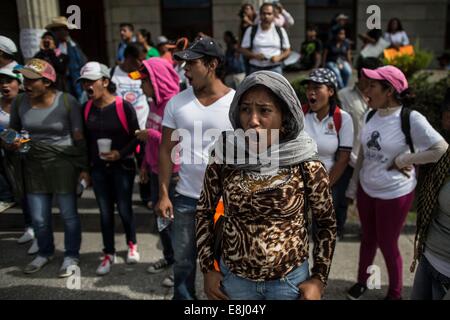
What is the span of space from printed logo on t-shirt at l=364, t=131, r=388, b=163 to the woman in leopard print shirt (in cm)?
140

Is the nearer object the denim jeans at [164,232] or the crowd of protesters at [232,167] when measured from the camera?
the crowd of protesters at [232,167]

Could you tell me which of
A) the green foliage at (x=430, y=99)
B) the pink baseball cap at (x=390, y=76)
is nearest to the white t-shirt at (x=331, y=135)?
the pink baseball cap at (x=390, y=76)

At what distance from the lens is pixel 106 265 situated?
398 cm

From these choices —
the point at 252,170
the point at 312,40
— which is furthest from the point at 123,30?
the point at 252,170

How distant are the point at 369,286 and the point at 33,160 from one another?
319cm

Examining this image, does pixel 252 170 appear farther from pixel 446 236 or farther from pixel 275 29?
pixel 275 29

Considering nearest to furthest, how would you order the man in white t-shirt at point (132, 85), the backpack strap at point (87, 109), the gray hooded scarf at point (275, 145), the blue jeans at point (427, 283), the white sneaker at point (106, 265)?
the gray hooded scarf at point (275, 145) → the blue jeans at point (427, 283) → the backpack strap at point (87, 109) → the white sneaker at point (106, 265) → the man in white t-shirt at point (132, 85)

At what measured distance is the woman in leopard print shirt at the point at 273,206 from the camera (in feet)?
6.24

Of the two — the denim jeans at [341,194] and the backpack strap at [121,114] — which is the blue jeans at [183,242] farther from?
the denim jeans at [341,194]

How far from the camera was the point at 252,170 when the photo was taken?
195 centimetres

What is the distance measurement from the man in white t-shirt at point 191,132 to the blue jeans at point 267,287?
A: 977 millimetres

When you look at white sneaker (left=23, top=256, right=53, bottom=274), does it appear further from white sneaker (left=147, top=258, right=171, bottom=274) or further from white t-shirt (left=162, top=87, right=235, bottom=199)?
white t-shirt (left=162, top=87, right=235, bottom=199)

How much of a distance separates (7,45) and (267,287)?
3825 mm

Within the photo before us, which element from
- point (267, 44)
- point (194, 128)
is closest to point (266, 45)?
point (267, 44)
